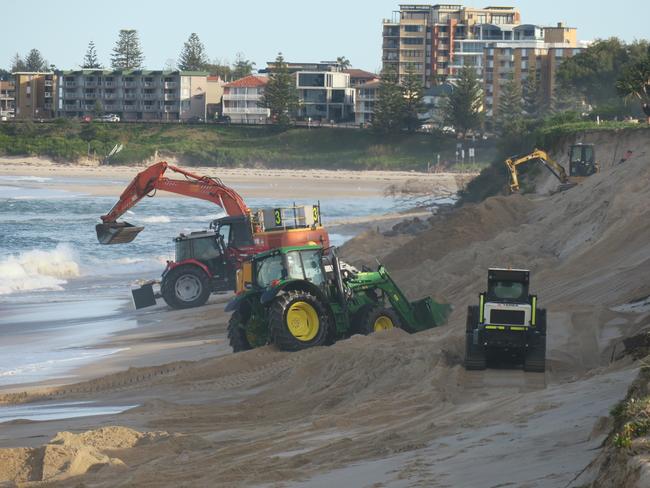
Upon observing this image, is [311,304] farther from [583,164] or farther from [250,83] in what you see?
[250,83]

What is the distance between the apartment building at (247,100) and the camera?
13738cm

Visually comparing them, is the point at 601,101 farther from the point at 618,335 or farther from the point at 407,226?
the point at 618,335

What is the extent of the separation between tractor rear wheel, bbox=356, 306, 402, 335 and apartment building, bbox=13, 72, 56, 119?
13547cm

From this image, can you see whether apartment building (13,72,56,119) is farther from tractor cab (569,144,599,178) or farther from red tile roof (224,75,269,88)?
tractor cab (569,144,599,178)

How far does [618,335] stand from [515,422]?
Result: 5818 millimetres

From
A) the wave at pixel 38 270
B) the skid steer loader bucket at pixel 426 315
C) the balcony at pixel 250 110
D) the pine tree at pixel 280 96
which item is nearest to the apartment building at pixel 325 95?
the balcony at pixel 250 110

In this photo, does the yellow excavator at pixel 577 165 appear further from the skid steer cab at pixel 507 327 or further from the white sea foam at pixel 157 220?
the white sea foam at pixel 157 220

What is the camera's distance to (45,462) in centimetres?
1112

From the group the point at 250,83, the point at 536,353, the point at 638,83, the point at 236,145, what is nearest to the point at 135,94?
the point at 250,83

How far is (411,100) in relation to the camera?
11700 cm

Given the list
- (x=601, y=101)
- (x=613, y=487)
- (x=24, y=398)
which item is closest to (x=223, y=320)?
(x=24, y=398)

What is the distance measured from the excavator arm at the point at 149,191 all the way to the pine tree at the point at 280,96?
92024 mm

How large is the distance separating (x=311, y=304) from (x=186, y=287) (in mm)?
10724

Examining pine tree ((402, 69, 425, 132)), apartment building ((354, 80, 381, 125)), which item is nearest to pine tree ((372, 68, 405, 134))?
pine tree ((402, 69, 425, 132))
